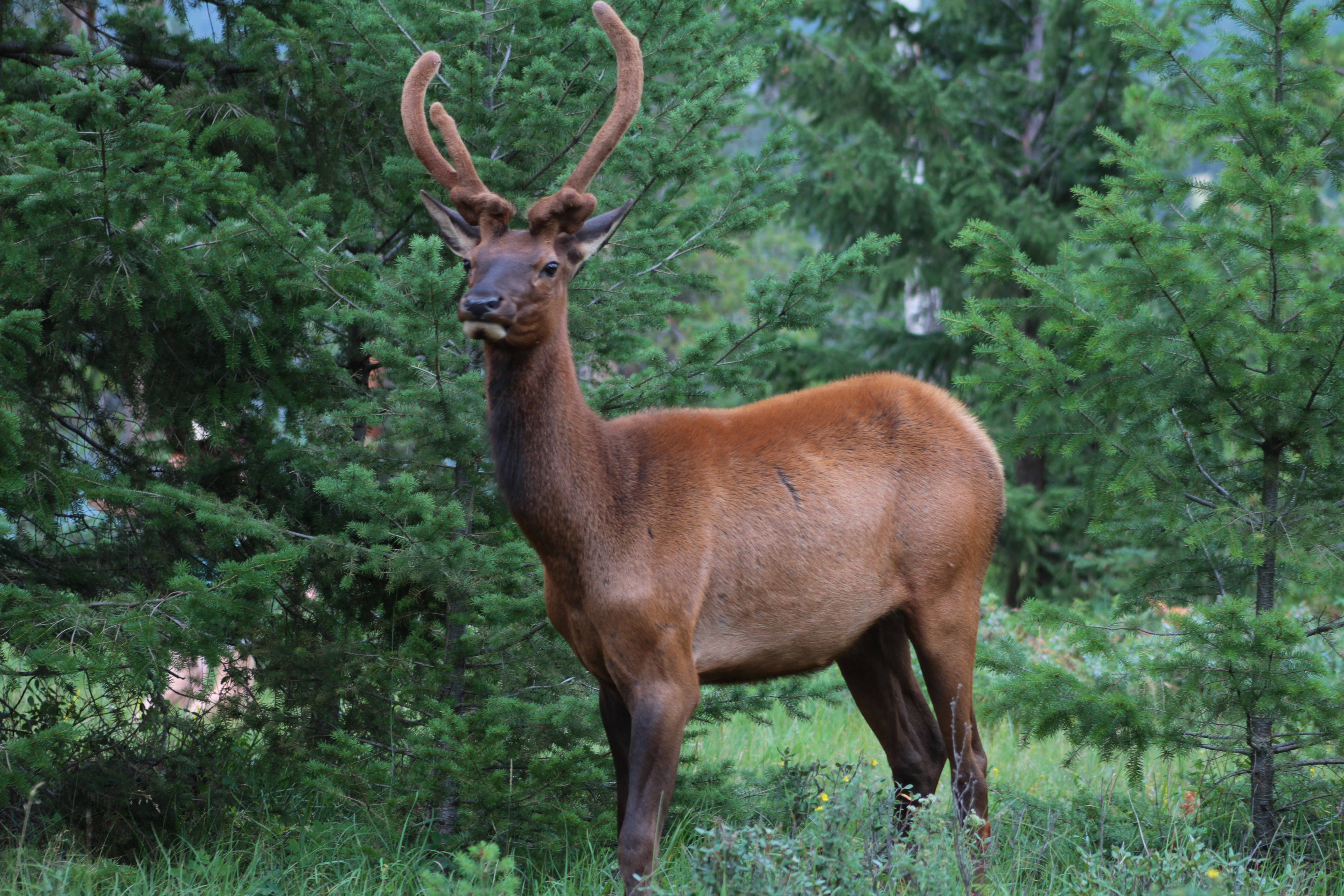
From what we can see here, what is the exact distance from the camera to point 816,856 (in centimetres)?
388

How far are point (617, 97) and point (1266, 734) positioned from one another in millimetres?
3933

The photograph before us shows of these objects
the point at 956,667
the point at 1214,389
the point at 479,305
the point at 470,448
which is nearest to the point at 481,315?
the point at 479,305

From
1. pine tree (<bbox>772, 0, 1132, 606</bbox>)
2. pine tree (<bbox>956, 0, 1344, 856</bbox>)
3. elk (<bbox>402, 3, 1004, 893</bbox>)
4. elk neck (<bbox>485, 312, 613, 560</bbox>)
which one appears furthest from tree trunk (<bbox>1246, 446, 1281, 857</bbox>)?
pine tree (<bbox>772, 0, 1132, 606</bbox>)

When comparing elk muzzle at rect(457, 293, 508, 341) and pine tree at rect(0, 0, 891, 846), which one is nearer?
elk muzzle at rect(457, 293, 508, 341)

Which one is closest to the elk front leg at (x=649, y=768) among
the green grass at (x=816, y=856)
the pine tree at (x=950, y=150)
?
the green grass at (x=816, y=856)

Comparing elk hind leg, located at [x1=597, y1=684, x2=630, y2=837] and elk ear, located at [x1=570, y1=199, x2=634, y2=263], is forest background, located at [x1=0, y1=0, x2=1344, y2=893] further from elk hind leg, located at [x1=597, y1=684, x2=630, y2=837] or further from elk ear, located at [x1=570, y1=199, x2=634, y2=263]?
elk ear, located at [x1=570, y1=199, x2=634, y2=263]

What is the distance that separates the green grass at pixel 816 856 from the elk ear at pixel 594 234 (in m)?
2.20

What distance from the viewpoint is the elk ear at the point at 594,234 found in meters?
4.44

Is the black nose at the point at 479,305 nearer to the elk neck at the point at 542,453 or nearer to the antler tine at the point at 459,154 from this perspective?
the elk neck at the point at 542,453

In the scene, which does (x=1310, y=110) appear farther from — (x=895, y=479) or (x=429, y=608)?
(x=429, y=608)

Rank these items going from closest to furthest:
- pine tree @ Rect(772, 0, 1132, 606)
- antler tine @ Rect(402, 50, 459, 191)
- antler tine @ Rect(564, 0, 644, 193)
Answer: antler tine @ Rect(564, 0, 644, 193), antler tine @ Rect(402, 50, 459, 191), pine tree @ Rect(772, 0, 1132, 606)

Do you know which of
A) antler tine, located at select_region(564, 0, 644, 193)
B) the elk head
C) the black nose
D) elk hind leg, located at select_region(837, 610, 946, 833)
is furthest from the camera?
elk hind leg, located at select_region(837, 610, 946, 833)

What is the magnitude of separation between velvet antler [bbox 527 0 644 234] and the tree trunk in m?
3.22

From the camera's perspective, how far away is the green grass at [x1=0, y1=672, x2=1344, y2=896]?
13.1 ft
